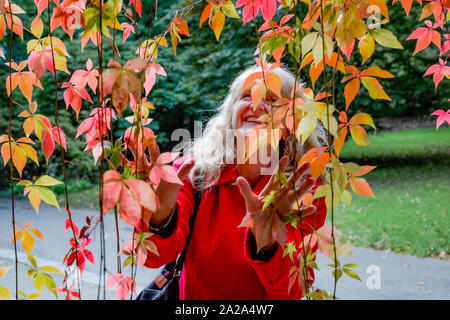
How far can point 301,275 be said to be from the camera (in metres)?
1.01

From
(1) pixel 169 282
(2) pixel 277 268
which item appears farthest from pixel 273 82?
(1) pixel 169 282

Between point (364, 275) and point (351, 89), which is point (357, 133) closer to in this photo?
point (351, 89)

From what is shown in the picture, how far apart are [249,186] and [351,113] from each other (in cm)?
1075

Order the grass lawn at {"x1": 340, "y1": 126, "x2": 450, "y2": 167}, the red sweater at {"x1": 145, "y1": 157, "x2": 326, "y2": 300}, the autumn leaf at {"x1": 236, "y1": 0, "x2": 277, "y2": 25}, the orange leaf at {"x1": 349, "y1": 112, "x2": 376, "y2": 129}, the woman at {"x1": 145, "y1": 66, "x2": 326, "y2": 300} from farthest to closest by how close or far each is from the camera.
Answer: the grass lawn at {"x1": 340, "y1": 126, "x2": 450, "y2": 167}
the red sweater at {"x1": 145, "y1": 157, "x2": 326, "y2": 300}
the woman at {"x1": 145, "y1": 66, "x2": 326, "y2": 300}
the autumn leaf at {"x1": 236, "y1": 0, "x2": 277, "y2": 25}
the orange leaf at {"x1": 349, "y1": 112, "x2": 376, "y2": 129}

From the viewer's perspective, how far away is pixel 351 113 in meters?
11.2

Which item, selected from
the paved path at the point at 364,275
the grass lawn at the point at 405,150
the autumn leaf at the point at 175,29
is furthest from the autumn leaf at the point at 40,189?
the grass lawn at the point at 405,150

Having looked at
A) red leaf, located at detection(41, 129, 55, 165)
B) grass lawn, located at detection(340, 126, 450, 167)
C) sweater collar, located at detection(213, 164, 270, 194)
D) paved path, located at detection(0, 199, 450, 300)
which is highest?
red leaf, located at detection(41, 129, 55, 165)

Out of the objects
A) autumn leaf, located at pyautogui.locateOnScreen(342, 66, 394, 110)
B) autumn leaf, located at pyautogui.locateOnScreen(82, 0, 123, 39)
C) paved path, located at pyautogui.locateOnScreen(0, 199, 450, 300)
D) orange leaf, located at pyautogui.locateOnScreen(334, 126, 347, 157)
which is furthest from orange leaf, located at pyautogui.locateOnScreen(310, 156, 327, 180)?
Answer: paved path, located at pyautogui.locateOnScreen(0, 199, 450, 300)

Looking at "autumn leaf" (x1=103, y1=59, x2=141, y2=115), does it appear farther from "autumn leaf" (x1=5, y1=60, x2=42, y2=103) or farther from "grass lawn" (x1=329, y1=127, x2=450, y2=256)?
"grass lawn" (x1=329, y1=127, x2=450, y2=256)

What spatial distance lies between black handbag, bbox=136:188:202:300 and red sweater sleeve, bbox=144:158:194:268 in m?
0.04

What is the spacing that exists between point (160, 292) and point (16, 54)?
30.7 ft

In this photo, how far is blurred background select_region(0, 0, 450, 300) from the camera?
21.4 feet

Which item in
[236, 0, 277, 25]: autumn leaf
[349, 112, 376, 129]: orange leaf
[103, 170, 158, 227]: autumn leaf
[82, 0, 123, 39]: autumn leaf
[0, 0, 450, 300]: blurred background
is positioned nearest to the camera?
[103, 170, 158, 227]: autumn leaf

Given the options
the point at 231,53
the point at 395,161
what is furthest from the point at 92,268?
the point at 395,161
